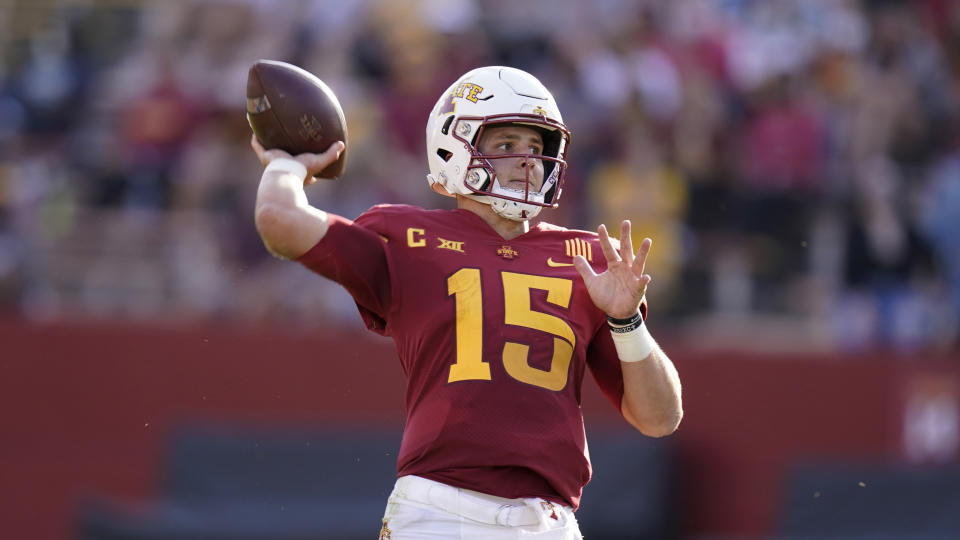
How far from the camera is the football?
14.1 feet

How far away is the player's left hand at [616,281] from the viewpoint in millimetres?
4242

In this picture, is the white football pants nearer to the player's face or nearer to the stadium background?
the player's face

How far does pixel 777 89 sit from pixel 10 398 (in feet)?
18.3

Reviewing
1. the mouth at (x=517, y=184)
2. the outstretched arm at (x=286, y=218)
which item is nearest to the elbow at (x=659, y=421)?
the mouth at (x=517, y=184)

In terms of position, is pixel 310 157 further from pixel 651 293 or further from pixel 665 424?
pixel 651 293

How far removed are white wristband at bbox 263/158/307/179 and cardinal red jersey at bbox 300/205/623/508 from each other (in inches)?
8.3

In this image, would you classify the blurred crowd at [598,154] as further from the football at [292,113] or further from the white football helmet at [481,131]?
the football at [292,113]

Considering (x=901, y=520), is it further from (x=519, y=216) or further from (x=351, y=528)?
(x=519, y=216)

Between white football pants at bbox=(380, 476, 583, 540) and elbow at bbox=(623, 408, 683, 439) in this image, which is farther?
elbow at bbox=(623, 408, 683, 439)

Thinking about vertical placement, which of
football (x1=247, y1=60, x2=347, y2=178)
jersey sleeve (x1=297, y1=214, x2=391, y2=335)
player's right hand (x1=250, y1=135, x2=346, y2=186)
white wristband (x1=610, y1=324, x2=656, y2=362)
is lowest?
white wristband (x1=610, y1=324, x2=656, y2=362)

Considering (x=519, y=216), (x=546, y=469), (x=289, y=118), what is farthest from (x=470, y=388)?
(x=289, y=118)

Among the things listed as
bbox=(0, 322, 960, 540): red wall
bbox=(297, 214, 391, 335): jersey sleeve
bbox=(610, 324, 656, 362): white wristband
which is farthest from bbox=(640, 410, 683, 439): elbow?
bbox=(0, 322, 960, 540): red wall

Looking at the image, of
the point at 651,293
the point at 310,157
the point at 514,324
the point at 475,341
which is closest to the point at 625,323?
the point at 514,324

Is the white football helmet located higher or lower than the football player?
higher
